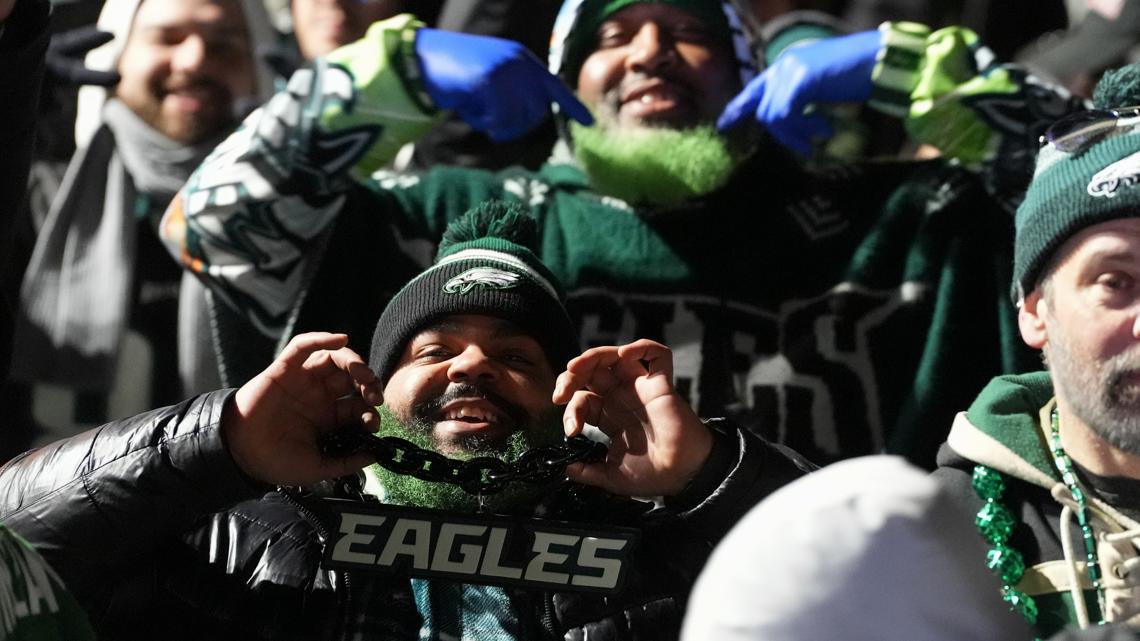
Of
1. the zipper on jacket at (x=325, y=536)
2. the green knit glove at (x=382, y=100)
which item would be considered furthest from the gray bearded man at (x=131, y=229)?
the zipper on jacket at (x=325, y=536)

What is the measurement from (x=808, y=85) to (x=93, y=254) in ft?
5.63

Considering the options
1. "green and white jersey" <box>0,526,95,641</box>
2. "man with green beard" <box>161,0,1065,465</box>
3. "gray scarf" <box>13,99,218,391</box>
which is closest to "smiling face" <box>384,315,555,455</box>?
"green and white jersey" <box>0,526,95,641</box>

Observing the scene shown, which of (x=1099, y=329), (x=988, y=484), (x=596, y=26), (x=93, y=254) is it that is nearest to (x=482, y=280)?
(x=988, y=484)

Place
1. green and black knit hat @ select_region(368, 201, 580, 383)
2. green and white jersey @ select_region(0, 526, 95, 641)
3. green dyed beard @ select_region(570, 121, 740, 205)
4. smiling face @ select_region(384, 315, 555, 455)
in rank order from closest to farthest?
green and white jersey @ select_region(0, 526, 95, 641) → smiling face @ select_region(384, 315, 555, 455) → green and black knit hat @ select_region(368, 201, 580, 383) → green dyed beard @ select_region(570, 121, 740, 205)

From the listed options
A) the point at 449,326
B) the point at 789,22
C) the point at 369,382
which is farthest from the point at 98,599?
the point at 789,22

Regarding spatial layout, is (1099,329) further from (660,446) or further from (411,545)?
(411,545)

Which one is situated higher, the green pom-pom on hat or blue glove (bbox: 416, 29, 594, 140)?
the green pom-pom on hat

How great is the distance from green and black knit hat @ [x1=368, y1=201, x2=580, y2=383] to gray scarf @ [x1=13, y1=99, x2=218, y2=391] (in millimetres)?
1210

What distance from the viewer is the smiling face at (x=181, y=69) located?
4.21 meters

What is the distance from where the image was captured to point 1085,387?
7.82 feet

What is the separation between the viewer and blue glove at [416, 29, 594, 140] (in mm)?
3590

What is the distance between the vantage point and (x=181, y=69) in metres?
4.21

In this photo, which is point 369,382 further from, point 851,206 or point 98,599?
point 851,206

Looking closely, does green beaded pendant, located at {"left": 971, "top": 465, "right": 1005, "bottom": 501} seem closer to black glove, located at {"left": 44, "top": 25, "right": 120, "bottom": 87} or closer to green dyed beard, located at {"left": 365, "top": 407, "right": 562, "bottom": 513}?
green dyed beard, located at {"left": 365, "top": 407, "right": 562, "bottom": 513}
